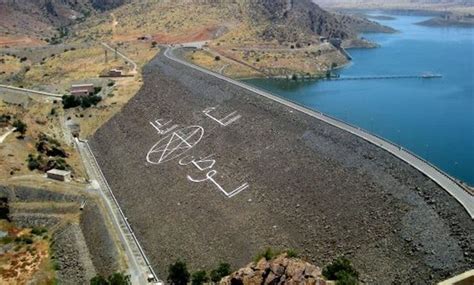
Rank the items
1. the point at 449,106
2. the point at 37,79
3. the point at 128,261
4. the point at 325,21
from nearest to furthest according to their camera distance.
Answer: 1. the point at 128,261
2. the point at 449,106
3. the point at 37,79
4. the point at 325,21

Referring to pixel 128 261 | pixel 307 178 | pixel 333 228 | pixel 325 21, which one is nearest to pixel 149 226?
pixel 128 261

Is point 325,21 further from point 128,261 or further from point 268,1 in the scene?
point 128,261

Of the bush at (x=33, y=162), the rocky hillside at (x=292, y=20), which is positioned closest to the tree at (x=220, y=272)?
the bush at (x=33, y=162)

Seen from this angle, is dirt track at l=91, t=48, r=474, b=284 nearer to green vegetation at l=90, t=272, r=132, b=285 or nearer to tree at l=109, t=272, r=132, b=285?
tree at l=109, t=272, r=132, b=285

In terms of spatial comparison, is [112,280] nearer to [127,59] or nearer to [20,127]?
[20,127]

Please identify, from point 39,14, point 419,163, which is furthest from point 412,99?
point 39,14

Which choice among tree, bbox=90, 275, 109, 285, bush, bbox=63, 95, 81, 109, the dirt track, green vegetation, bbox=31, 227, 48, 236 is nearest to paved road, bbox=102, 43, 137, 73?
bush, bbox=63, 95, 81, 109

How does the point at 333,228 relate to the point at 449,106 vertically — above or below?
above

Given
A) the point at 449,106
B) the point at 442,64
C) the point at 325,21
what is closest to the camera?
the point at 449,106
